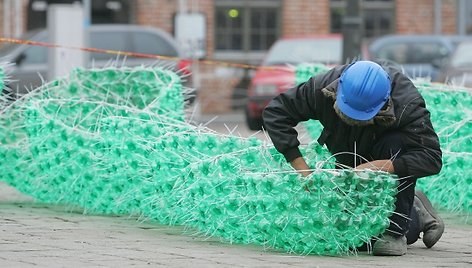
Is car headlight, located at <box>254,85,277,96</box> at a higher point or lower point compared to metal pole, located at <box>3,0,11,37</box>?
lower

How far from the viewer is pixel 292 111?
6.52 m

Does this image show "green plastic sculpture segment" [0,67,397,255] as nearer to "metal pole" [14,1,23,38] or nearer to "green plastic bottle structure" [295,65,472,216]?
"green plastic bottle structure" [295,65,472,216]

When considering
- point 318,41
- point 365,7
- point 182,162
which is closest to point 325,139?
point 182,162

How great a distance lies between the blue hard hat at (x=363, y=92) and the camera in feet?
20.3

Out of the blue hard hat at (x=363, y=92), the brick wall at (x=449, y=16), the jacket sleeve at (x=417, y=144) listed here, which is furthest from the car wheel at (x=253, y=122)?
the blue hard hat at (x=363, y=92)

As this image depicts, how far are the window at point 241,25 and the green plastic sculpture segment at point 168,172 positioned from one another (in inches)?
780

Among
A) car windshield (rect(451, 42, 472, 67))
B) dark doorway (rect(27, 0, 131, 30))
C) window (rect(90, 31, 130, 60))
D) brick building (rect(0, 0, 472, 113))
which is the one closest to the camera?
car windshield (rect(451, 42, 472, 67))

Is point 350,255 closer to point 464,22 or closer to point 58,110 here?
point 58,110

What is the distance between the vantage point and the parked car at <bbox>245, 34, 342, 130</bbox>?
64.6ft

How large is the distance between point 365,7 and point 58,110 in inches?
858

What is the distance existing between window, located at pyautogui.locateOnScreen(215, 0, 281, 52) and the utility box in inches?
551

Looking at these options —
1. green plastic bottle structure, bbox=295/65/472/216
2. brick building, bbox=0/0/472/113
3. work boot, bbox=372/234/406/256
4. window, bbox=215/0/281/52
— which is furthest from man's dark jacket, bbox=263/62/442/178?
window, bbox=215/0/281/52

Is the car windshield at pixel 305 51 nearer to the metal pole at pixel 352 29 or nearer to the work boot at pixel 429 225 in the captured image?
the metal pole at pixel 352 29

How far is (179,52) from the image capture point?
2194 centimetres
